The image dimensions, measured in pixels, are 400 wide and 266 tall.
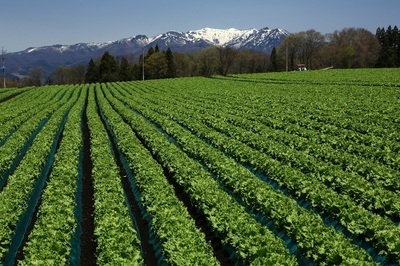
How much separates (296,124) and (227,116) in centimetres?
592

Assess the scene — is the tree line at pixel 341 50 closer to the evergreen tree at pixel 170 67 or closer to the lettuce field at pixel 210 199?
the evergreen tree at pixel 170 67

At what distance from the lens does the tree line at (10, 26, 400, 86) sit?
11606 centimetres

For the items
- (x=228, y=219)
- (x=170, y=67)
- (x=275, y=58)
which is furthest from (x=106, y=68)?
(x=228, y=219)

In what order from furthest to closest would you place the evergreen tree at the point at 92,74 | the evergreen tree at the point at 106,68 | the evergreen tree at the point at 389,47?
1. the evergreen tree at the point at 92,74
2. the evergreen tree at the point at 106,68
3. the evergreen tree at the point at 389,47

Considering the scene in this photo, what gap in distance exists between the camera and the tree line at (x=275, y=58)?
116062 mm

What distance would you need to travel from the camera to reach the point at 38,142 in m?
21.7

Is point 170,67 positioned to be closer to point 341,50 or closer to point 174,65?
point 174,65

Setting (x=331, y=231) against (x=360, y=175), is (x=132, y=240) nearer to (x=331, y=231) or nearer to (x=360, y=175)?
(x=331, y=231)

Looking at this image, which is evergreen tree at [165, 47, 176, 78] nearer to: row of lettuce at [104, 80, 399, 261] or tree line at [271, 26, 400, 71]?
tree line at [271, 26, 400, 71]

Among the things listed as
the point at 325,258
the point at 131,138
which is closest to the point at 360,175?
the point at 325,258

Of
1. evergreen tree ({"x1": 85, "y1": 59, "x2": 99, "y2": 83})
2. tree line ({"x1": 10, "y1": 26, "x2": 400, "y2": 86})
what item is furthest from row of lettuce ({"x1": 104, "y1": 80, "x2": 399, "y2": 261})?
evergreen tree ({"x1": 85, "y1": 59, "x2": 99, "y2": 83})

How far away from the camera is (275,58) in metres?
119

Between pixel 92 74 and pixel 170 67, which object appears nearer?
A: pixel 170 67

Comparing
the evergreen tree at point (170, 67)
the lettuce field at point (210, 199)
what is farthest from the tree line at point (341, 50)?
the lettuce field at point (210, 199)
